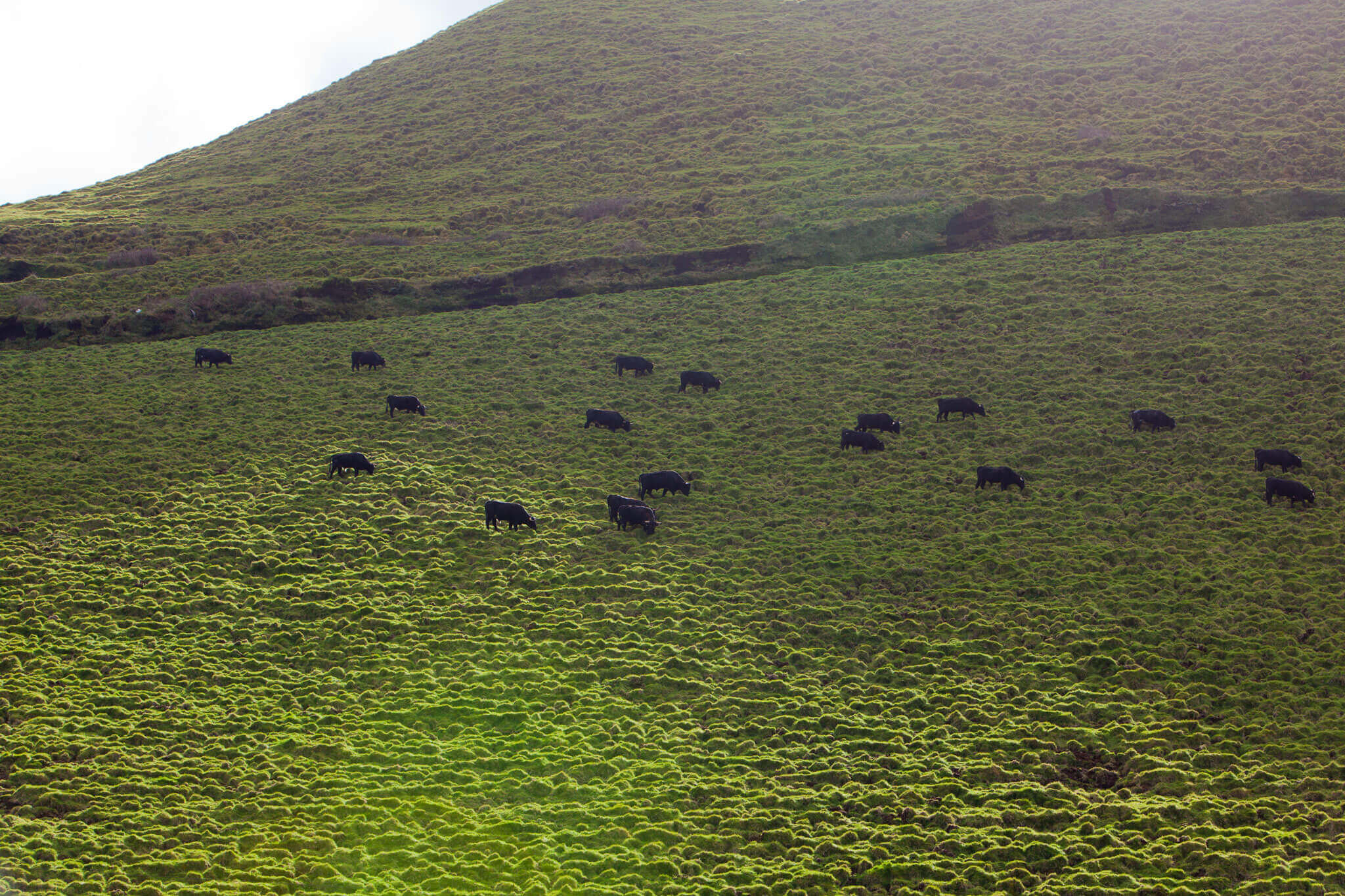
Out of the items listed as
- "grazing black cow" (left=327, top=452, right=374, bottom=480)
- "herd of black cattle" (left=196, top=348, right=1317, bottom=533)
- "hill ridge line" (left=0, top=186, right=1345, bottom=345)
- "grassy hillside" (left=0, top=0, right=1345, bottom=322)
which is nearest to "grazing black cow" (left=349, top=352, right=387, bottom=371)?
"herd of black cattle" (left=196, top=348, right=1317, bottom=533)

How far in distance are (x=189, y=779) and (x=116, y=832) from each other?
63.2 inches

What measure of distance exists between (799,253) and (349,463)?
26587 mm

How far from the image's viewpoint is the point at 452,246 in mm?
52031

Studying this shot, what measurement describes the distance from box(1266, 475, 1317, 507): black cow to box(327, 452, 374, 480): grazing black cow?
2622cm

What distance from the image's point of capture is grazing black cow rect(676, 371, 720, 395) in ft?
119

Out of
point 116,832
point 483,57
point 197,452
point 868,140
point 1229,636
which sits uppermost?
point 483,57

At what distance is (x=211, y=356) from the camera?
39.1m

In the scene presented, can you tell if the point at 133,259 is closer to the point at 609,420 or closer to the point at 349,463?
the point at 349,463

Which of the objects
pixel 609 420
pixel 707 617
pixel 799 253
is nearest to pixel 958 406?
pixel 609 420

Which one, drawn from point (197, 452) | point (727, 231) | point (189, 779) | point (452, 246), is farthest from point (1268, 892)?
point (452, 246)

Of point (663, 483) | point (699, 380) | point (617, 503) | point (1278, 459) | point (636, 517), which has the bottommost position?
point (636, 517)

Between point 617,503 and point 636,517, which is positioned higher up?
point 617,503

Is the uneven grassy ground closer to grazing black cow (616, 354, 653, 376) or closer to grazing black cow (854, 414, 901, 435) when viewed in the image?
grazing black cow (616, 354, 653, 376)

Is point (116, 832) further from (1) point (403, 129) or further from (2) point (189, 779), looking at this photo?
(1) point (403, 129)
